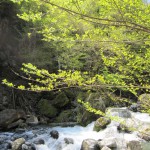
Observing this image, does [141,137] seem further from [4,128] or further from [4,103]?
[4,103]

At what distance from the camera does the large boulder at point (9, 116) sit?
10.9 m

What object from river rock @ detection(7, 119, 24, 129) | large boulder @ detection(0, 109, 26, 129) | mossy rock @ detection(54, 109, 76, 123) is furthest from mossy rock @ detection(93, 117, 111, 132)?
large boulder @ detection(0, 109, 26, 129)

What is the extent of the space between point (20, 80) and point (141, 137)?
7194mm

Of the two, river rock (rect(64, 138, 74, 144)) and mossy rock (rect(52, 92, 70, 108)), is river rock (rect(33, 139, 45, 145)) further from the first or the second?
mossy rock (rect(52, 92, 70, 108))

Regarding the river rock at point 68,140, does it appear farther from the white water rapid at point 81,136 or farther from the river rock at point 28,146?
the river rock at point 28,146

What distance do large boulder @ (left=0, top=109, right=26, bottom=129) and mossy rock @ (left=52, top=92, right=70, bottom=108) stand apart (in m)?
1.93

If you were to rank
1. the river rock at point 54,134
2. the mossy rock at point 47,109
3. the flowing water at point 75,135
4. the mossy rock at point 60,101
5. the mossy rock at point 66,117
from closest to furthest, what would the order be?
the flowing water at point 75,135 → the river rock at point 54,134 → the mossy rock at point 66,117 → the mossy rock at point 47,109 → the mossy rock at point 60,101

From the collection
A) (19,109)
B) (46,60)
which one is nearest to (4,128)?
(19,109)

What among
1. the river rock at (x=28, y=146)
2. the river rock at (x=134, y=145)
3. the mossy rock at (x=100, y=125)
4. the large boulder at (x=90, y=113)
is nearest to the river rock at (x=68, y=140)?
the river rock at (x=28, y=146)

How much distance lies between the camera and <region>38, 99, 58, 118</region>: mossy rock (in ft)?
42.0

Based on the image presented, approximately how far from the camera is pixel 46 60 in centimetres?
1419

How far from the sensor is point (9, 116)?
36.9ft

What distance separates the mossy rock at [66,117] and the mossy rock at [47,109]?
408 millimetres

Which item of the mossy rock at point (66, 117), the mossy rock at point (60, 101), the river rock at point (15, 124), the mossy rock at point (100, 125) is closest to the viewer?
the mossy rock at point (100, 125)
